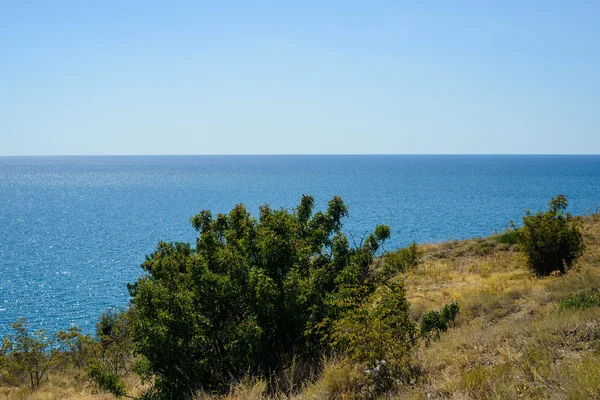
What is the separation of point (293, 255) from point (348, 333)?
3.39 meters

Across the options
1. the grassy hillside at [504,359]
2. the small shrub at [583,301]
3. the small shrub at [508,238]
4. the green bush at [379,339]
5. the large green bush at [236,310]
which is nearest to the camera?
the grassy hillside at [504,359]

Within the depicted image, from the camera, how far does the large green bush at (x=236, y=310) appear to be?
30.1 feet

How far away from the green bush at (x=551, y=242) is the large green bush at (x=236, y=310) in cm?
962

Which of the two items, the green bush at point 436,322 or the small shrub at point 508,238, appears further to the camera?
the small shrub at point 508,238

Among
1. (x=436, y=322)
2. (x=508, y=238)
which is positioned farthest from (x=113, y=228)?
(x=436, y=322)

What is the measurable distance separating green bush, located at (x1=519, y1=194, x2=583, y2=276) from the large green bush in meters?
9.62

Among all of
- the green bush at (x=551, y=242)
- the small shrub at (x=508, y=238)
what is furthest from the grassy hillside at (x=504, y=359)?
the small shrub at (x=508, y=238)

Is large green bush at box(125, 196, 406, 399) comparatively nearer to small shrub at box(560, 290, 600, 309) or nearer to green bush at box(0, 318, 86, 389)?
small shrub at box(560, 290, 600, 309)

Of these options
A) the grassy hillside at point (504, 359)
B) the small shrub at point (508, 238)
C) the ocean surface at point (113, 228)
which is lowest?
the ocean surface at point (113, 228)

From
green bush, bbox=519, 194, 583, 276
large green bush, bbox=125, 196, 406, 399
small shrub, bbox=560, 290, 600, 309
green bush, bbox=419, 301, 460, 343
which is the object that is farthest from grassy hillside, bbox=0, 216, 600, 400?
green bush, bbox=519, 194, 583, 276

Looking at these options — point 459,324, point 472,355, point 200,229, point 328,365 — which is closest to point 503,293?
point 459,324

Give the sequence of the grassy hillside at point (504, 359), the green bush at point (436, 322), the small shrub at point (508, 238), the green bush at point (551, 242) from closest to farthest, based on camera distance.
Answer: the grassy hillside at point (504, 359) < the green bush at point (436, 322) < the green bush at point (551, 242) < the small shrub at point (508, 238)

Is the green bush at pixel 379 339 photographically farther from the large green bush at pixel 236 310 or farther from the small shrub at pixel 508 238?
the small shrub at pixel 508 238

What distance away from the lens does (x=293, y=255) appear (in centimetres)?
1075
